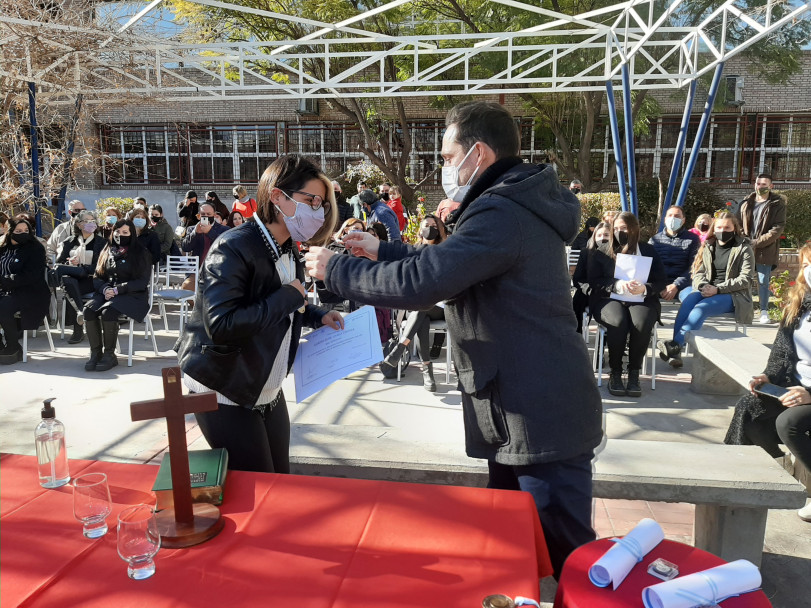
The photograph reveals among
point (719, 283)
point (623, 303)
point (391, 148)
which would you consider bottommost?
point (623, 303)

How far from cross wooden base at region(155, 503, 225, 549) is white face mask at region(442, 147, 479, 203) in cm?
114

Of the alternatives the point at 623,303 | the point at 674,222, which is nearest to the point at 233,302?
the point at 623,303

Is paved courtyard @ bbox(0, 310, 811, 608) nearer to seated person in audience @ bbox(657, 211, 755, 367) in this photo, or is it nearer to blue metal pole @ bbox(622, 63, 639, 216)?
seated person in audience @ bbox(657, 211, 755, 367)

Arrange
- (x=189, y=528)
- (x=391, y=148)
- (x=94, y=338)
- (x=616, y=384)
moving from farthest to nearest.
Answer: (x=391, y=148) → (x=94, y=338) → (x=616, y=384) → (x=189, y=528)

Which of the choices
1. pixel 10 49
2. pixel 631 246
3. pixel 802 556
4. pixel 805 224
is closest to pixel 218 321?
pixel 802 556

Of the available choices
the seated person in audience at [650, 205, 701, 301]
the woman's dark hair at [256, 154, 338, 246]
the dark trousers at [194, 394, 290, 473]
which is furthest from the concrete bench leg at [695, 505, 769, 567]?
the seated person in audience at [650, 205, 701, 301]

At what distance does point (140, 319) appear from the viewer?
6.75m

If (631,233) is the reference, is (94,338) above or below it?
below

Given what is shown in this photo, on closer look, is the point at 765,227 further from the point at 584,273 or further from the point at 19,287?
the point at 19,287

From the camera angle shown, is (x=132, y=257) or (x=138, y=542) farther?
(x=132, y=257)

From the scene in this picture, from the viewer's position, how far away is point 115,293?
6672 mm

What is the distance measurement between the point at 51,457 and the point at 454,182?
57.3 inches

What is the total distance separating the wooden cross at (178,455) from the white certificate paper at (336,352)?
2.33 feet

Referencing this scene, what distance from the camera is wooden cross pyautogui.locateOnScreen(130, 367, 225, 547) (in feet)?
4.97
